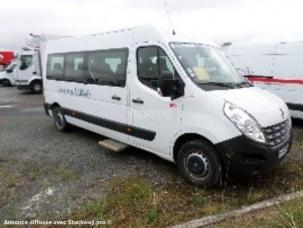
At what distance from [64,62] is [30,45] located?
519 inches

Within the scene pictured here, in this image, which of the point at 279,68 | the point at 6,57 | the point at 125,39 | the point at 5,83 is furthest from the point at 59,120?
the point at 6,57

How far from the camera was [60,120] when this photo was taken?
31.8ft

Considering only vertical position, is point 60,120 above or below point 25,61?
below

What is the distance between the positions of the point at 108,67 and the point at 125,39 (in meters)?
0.74

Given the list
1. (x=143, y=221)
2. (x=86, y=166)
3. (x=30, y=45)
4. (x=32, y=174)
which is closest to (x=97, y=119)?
(x=86, y=166)

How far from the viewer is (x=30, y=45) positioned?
21172 millimetres

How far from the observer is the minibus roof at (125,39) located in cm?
621

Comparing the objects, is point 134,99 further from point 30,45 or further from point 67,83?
point 30,45

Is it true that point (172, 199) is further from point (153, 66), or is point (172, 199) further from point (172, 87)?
point (153, 66)

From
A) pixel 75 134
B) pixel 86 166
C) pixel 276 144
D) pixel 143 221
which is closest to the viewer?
pixel 143 221

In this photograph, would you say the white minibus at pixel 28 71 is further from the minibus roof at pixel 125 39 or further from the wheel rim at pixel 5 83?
the minibus roof at pixel 125 39

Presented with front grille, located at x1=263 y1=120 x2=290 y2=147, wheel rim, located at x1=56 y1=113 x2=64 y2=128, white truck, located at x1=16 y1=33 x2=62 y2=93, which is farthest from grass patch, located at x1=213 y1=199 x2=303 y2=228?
white truck, located at x1=16 y1=33 x2=62 y2=93

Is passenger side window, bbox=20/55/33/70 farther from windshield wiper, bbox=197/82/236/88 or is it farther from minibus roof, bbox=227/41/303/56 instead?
windshield wiper, bbox=197/82/236/88

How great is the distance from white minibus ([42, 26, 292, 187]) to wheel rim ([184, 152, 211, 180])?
1 cm
